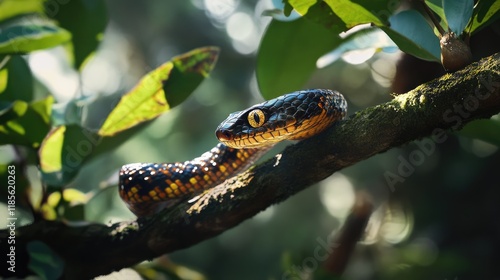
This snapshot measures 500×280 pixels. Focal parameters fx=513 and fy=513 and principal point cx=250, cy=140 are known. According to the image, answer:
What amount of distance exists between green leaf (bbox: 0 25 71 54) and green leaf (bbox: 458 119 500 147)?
143cm

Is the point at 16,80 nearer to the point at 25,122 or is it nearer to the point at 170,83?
the point at 25,122

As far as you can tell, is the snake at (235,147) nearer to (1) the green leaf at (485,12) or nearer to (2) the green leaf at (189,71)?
(2) the green leaf at (189,71)

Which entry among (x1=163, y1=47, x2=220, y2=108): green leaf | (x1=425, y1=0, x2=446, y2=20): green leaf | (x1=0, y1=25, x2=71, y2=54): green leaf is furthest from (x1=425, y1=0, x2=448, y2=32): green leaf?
(x1=0, y1=25, x2=71, y2=54): green leaf

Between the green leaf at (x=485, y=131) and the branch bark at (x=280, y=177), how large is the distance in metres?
0.53

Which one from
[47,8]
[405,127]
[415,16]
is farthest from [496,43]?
[47,8]

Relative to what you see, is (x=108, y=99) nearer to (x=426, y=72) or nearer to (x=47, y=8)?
(x=47, y=8)

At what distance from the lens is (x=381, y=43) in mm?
→ 1750

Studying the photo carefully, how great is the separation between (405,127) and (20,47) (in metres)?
1.27

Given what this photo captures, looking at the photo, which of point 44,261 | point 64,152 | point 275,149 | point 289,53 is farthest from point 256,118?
point 275,149

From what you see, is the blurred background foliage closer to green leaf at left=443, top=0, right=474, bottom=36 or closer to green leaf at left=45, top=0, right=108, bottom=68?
green leaf at left=45, top=0, right=108, bottom=68

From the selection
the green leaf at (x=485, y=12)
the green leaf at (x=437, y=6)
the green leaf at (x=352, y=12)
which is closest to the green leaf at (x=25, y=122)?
the green leaf at (x=352, y=12)

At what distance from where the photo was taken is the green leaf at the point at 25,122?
Answer: 5.76 feet

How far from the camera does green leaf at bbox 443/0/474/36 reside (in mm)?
1270

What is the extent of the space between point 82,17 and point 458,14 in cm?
153
